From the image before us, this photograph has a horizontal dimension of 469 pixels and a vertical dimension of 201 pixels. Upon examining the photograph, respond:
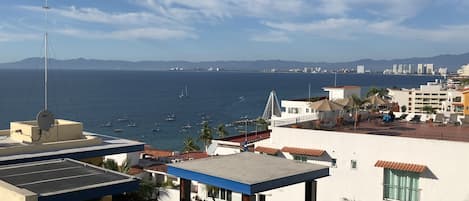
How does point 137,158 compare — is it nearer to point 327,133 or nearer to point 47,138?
point 47,138

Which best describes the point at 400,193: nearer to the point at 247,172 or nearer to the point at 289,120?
the point at 289,120

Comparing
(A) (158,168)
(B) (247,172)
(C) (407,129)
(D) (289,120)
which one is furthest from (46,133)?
(C) (407,129)

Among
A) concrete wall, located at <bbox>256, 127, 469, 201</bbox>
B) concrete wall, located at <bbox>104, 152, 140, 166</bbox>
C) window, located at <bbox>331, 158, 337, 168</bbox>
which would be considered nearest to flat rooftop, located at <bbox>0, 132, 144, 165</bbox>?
concrete wall, located at <bbox>256, 127, 469, 201</bbox>

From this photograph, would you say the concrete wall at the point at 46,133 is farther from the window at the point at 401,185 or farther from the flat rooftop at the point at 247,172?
the window at the point at 401,185

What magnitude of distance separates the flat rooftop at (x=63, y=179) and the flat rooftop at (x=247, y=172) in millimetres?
1712

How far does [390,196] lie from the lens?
18.9 metres

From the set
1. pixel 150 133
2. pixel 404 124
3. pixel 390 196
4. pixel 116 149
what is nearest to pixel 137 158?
pixel 116 149

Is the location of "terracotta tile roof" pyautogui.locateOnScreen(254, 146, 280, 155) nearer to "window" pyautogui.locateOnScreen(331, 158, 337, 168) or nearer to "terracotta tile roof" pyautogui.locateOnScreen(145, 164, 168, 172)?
"window" pyautogui.locateOnScreen(331, 158, 337, 168)

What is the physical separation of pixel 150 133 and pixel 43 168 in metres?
72.7

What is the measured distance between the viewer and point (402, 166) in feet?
59.6

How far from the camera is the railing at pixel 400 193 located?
18303 mm

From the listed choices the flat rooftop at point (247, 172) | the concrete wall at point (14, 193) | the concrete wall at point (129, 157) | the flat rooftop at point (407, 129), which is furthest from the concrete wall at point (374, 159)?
the concrete wall at point (129, 157)

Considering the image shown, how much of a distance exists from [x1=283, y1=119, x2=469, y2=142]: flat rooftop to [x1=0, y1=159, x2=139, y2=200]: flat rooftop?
32.0 feet

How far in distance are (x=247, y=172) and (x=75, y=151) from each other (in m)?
9.05
